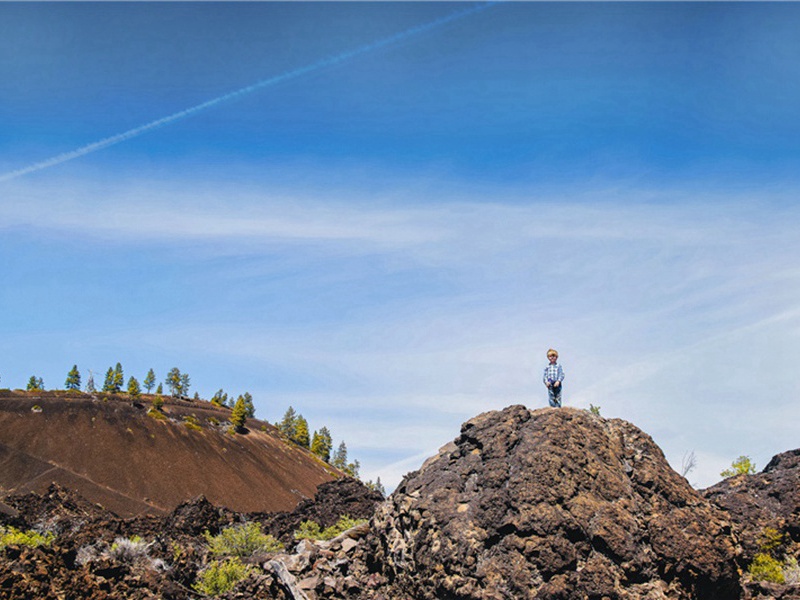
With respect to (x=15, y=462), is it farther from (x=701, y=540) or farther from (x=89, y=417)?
(x=701, y=540)

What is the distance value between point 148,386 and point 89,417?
8256cm

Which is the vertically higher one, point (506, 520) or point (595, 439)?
point (595, 439)

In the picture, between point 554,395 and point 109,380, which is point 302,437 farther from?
point 554,395

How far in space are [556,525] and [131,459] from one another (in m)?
58.8

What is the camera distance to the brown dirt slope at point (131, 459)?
51.2 metres

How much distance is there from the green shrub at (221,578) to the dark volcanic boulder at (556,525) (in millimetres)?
3110

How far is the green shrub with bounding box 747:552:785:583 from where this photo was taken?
319 inches

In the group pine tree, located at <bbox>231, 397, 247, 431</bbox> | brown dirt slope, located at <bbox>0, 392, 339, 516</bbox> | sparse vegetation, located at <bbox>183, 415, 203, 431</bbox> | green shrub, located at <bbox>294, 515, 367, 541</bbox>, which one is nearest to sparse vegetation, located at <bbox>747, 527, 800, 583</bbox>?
green shrub, located at <bbox>294, 515, 367, 541</bbox>

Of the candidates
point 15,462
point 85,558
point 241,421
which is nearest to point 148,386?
point 241,421

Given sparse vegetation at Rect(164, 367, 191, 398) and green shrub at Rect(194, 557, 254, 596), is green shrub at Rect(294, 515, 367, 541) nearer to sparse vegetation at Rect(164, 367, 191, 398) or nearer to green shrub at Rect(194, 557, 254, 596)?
green shrub at Rect(194, 557, 254, 596)

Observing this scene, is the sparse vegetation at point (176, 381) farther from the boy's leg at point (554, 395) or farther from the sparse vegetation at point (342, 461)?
the boy's leg at point (554, 395)

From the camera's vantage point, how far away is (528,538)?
22.4ft

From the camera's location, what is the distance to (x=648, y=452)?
830 centimetres

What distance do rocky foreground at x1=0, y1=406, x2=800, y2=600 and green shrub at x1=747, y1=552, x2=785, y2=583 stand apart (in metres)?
0.15
